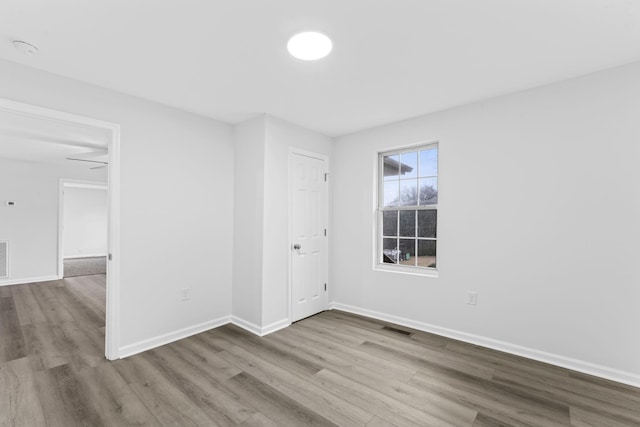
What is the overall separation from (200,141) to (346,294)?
2.79 meters

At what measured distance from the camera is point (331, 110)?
129 inches

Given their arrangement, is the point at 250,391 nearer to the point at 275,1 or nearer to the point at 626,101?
the point at 275,1

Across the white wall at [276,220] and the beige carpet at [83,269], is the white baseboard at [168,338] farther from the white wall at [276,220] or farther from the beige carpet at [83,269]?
the beige carpet at [83,269]

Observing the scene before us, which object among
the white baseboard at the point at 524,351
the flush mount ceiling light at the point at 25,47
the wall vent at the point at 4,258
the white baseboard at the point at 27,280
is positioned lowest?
the white baseboard at the point at 27,280

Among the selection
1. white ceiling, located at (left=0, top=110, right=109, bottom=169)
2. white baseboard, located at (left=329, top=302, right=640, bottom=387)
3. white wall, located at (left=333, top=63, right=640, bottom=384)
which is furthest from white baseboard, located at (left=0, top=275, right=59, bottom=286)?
white wall, located at (left=333, top=63, right=640, bottom=384)

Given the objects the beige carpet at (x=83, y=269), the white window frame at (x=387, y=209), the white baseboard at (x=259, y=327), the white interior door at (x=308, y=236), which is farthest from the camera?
the beige carpet at (x=83, y=269)

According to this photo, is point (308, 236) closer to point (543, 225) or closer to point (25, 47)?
point (543, 225)

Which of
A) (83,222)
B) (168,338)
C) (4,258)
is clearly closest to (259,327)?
(168,338)

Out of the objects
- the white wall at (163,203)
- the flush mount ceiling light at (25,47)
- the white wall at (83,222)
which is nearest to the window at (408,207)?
the white wall at (163,203)

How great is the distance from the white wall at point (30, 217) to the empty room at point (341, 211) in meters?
2.30

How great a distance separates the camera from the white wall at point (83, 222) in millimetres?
9539

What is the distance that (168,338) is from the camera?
3.08 meters

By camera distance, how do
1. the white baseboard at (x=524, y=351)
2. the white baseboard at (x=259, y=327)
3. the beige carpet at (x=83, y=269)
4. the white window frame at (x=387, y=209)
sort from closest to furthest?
the white baseboard at (x=524, y=351) → the white baseboard at (x=259, y=327) → the white window frame at (x=387, y=209) → the beige carpet at (x=83, y=269)

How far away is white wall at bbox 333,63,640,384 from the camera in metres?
2.33
